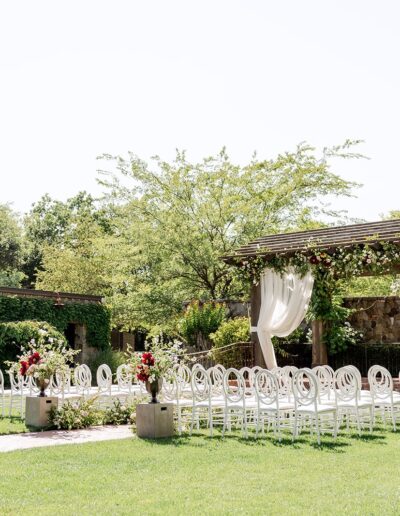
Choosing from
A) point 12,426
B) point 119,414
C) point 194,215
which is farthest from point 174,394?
point 194,215

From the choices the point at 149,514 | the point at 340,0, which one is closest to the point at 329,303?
the point at 340,0

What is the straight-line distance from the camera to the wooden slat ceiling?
1457 centimetres

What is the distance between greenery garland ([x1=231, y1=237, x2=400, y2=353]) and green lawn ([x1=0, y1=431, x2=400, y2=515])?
593 cm

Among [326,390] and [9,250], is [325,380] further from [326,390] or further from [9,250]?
[9,250]

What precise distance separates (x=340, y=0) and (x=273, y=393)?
6330 mm

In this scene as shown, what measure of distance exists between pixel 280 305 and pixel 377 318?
365 cm

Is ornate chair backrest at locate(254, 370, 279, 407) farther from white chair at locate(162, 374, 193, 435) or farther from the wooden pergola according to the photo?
the wooden pergola

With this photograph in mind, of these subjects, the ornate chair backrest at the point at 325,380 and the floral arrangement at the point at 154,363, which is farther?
the ornate chair backrest at the point at 325,380

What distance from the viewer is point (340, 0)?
11.6 metres

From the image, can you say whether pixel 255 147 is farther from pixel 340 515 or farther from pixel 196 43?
pixel 340 515

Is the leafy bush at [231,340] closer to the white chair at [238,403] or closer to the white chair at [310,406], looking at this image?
the white chair at [238,403]

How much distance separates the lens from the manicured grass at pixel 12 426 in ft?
34.3

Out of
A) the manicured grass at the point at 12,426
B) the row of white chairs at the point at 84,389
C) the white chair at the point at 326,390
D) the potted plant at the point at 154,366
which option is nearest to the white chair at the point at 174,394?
the potted plant at the point at 154,366

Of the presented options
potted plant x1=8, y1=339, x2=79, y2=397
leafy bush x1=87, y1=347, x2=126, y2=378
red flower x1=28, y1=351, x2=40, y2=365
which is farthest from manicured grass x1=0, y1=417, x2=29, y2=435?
leafy bush x1=87, y1=347, x2=126, y2=378
